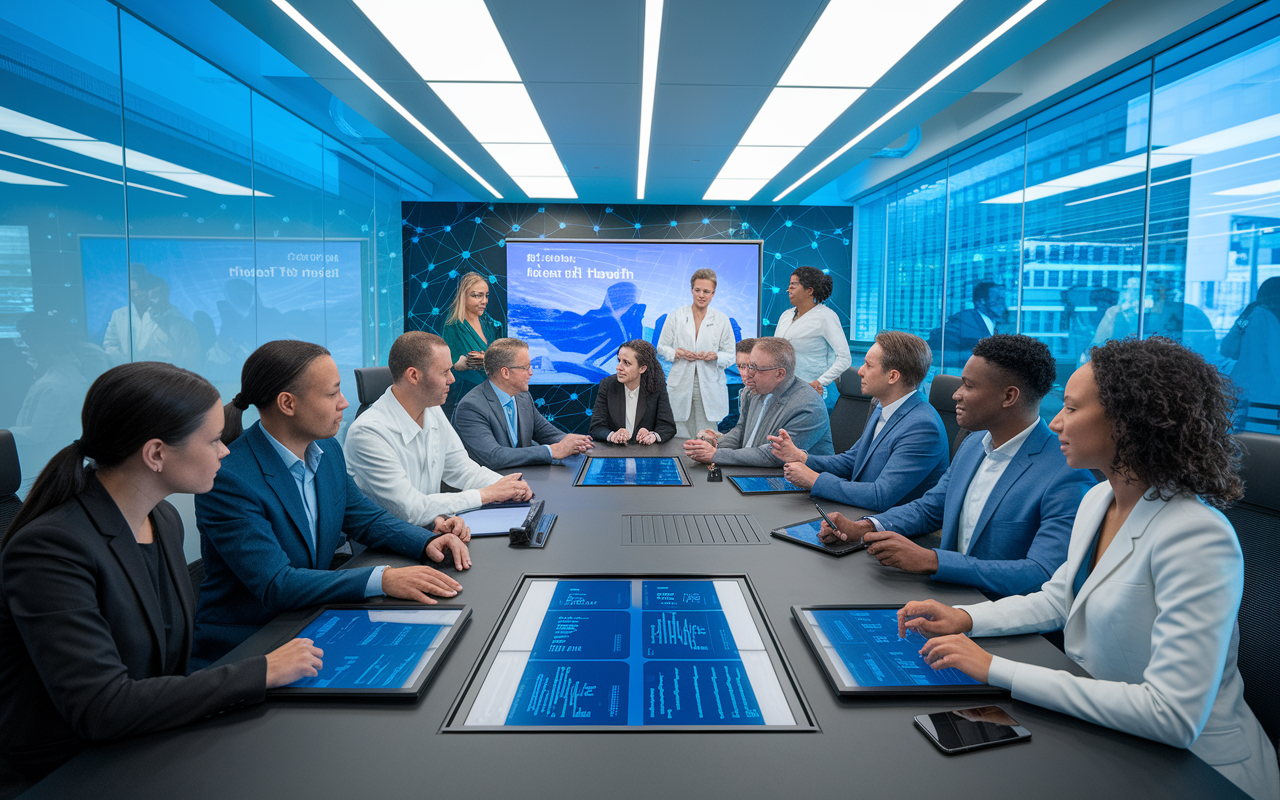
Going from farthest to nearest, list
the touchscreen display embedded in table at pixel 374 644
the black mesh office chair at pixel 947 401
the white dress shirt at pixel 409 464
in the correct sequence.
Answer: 1. the black mesh office chair at pixel 947 401
2. the white dress shirt at pixel 409 464
3. the touchscreen display embedded in table at pixel 374 644

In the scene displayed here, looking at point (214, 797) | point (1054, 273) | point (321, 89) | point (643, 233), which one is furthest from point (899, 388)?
point (643, 233)

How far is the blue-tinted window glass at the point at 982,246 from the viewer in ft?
15.0

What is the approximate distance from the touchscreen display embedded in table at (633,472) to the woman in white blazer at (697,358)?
2.45 metres

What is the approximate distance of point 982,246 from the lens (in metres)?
4.95

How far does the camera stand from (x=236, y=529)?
62.6 inches

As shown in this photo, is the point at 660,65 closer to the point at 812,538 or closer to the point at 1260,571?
the point at 812,538

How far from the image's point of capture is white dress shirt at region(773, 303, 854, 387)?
5074 mm

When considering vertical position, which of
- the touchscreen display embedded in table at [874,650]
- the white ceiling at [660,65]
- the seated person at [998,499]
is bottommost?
the touchscreen display embedded in table at [874,650]

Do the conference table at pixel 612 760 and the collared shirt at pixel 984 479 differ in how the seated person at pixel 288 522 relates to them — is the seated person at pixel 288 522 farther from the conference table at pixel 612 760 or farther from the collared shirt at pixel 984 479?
the collared shirt at pixel 984 479

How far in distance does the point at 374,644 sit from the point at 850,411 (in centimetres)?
331

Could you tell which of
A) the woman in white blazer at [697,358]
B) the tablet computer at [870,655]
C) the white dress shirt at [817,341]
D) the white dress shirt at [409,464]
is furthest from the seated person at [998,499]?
the woman in white blazer at [697,358]

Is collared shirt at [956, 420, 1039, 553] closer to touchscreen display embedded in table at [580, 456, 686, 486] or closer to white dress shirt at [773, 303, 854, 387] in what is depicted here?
touchscreen display embedded in table at [580, 456, 686, 486]

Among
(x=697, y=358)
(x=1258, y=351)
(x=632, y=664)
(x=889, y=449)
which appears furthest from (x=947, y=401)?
(x=697, y=358)

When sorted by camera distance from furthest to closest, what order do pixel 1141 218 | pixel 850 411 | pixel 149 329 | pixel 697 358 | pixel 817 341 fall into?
pixel 697 358 < pixel 817 341 < pixel 850 411 < pixel 1141 218 < pixel 149 329
